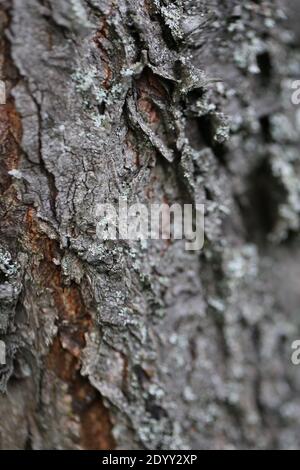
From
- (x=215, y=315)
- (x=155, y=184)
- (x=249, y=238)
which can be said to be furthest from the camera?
(x=249, y=238)

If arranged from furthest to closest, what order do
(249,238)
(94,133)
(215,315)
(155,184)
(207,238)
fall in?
1. (249,238)
2. (215,315)
3. (207,238)
4. (155,184)
5. (94,133)

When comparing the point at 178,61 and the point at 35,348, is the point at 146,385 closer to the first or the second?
the point at 35,348

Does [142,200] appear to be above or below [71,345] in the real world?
above

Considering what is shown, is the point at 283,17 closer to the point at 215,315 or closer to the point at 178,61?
the point at 178,61

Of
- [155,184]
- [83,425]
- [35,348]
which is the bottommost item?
[83,425]

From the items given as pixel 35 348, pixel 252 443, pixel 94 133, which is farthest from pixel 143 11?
pixel 252 443

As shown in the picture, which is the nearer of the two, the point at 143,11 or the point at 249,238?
the point at 143,11

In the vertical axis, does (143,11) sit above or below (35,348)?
above
